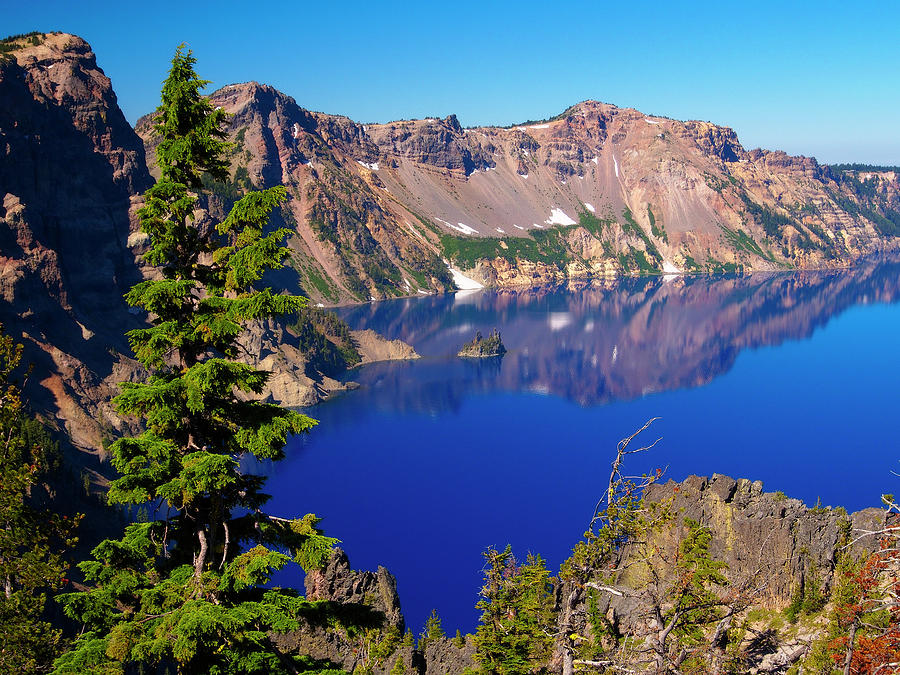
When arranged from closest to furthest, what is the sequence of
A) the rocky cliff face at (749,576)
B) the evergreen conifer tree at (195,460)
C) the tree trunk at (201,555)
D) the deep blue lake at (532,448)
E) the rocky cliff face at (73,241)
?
the evergreen conifer tree at (195,460), the tree trunk at (201,555), the rocky cliff face at (749,576), the deep blue lake at (532,448), the rocky cliff face at (73,241)

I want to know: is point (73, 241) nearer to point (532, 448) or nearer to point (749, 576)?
point (532, 448)

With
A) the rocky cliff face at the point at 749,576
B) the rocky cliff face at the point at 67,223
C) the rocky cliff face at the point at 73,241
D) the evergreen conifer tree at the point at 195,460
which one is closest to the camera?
the evergreen conifer tree at the point at 195,460

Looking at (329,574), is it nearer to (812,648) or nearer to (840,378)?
(812,648)

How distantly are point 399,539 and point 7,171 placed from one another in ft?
329

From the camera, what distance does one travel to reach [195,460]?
14625mm

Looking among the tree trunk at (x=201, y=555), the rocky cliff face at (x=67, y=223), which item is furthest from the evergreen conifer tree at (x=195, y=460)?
the rocky cliff face at (x=67, y=223)

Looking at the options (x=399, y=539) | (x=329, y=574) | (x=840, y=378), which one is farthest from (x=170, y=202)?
(x=840, y=378)

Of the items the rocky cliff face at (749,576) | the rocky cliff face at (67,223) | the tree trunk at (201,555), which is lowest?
the rocky cliff face at (749,576)

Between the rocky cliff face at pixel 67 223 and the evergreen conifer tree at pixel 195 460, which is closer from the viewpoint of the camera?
the evergreen conifer tree at pixel 195 460

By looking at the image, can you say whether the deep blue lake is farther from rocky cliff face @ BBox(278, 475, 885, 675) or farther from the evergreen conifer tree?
the evergreen conifer tree

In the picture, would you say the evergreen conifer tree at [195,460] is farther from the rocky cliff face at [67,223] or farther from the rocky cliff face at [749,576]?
the rocky cliff face at [67,223]

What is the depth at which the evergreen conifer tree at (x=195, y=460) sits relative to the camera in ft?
46.2

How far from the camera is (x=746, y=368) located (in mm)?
193500

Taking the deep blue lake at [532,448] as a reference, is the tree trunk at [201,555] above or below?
above
